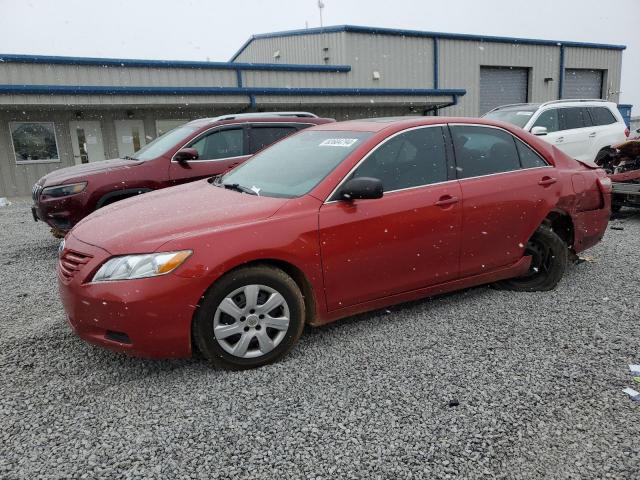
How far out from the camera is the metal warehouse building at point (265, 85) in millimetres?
15742

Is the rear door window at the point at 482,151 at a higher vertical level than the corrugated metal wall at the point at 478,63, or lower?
lower

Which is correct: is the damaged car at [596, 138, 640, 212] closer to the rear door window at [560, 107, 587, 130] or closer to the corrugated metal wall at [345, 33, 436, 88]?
the rear door window at [560, 107, 587, 130]

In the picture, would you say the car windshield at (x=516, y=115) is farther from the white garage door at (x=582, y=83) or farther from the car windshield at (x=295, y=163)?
the white garage door at (x=582, y=83)

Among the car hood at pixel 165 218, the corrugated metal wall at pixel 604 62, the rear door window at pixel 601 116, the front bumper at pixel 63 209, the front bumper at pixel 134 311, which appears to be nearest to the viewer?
the front bumper at pixel 134 311

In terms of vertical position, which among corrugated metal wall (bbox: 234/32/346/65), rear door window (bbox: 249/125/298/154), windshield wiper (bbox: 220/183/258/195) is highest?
corrugated metal wall (bbox: 234/32/346/65)

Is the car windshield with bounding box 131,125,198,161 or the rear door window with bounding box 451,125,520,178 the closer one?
the rear door window with bounding box 451,125,520,178

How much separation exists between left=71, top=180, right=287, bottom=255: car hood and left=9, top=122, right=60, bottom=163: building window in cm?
1451

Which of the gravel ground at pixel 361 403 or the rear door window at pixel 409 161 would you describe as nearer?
the gravel ground at pixel 361 403

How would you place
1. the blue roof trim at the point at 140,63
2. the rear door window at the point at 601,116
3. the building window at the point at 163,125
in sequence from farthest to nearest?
the building window at the point at 163,125, the blue roof trim at the point at 140,63, the rear door window at the point at 601,116

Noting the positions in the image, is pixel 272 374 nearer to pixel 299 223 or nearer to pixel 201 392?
pixel 201 392

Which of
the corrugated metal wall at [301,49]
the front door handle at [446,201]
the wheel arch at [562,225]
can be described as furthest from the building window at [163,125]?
the front door handle at [446,201]

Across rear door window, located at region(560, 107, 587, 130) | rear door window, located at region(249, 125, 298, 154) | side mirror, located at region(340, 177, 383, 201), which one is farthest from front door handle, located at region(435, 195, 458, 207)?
rear door window, located at region(560, 107, 587, 130)

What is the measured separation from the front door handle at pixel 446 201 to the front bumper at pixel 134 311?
194 centimetres

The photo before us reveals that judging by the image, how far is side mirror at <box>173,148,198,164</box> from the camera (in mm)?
6617
